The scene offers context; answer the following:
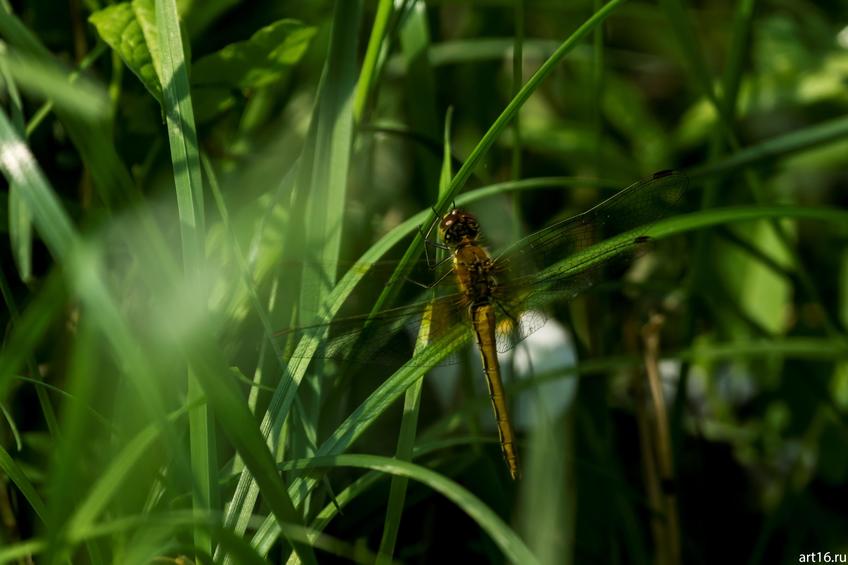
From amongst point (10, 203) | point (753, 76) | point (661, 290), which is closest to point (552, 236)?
point (661, 290)

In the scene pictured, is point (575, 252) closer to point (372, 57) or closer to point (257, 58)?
point (372, 57)

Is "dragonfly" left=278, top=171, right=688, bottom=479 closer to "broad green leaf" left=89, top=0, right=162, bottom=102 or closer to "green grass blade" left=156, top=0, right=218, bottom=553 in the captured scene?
"green grass blade" left=156, top=0, right=218, bottom=553

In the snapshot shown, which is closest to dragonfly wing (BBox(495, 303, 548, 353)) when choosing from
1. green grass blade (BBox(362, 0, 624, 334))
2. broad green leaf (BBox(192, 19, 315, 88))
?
green grass blade (BBox(362, 0, 624, 334))

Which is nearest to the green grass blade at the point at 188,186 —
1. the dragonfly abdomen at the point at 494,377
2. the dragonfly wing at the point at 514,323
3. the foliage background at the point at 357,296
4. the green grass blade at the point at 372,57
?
the foliage background at the point at 357,296

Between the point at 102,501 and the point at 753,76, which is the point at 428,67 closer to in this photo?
the point at 102,501

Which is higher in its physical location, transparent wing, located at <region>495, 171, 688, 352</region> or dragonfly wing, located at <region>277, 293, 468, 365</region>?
transparent wing, located at <region>495, 171, 688, 352</region>

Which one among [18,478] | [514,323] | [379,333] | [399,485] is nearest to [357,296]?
[379,333]
